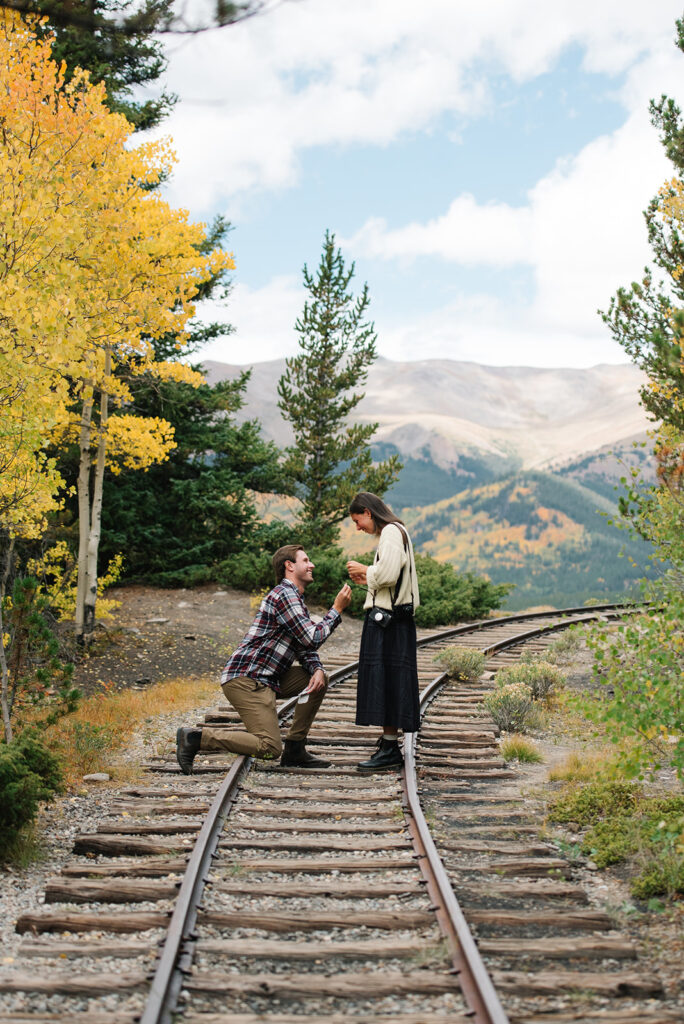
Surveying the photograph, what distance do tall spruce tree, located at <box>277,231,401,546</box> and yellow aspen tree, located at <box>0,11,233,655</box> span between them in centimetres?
751

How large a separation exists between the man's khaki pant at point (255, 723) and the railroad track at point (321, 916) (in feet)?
0.77

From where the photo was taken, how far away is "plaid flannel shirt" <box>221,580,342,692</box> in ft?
22.9

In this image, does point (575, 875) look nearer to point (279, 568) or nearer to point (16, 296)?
point (279, 568)

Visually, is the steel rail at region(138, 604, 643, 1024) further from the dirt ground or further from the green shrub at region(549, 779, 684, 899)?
the dirt ground

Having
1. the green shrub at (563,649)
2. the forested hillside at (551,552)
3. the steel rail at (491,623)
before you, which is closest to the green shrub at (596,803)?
the green shrub at (563,649)

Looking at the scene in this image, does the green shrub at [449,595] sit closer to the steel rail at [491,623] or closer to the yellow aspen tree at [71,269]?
the steel rail at [491,623]

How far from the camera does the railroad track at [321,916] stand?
11.2 feet

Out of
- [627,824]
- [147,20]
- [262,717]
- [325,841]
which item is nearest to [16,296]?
[147,20]

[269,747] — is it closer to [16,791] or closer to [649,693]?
[16,791]

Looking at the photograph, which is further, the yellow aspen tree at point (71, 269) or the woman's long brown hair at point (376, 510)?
the woman's long brown hair at point (376, 510)

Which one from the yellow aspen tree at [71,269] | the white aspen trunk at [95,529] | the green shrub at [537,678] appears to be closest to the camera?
the yellow aspen tree at [71,269]

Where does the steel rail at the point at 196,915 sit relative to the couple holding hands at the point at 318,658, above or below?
below

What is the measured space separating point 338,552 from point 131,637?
642 centimetres

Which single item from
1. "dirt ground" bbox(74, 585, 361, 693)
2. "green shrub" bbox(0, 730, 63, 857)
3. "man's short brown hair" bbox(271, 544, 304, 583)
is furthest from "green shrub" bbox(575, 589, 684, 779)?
"dirt ground" bbox(74, 585, 361, 693)
